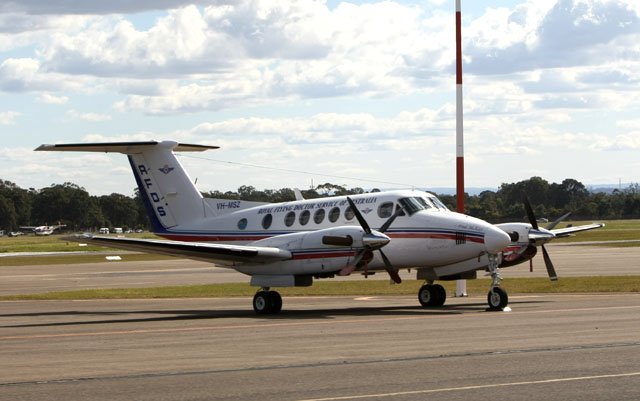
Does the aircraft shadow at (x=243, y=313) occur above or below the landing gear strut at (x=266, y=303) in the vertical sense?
below

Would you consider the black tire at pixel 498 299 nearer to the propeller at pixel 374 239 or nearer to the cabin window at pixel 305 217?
the propeller at pixel 374 239

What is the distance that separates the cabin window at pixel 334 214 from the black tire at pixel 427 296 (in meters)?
3.36

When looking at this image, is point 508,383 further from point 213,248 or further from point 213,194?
point 213,194

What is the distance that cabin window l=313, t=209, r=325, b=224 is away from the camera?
3145 centimetres

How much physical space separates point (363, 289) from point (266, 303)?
44.6 ft

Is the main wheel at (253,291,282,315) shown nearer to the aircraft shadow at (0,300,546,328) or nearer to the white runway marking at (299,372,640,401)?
the aircraft shadow at (0,300,546,328)

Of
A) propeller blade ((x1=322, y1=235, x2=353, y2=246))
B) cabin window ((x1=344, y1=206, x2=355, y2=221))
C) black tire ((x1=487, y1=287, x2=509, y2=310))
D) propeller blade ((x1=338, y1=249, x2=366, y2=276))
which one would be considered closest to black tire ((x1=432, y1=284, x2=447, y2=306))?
black tire ((x1=487, y1=287, x2=509, y2=310))

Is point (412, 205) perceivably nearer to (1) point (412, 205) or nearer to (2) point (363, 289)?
(1) point (412, 205)

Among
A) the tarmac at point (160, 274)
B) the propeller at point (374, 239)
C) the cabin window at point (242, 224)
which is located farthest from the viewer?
the tarmac at point (160, 274)

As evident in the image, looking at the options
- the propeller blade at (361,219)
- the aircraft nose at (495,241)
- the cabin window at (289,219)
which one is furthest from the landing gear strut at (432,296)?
the cabin window at (289,219)

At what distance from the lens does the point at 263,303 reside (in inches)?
1179

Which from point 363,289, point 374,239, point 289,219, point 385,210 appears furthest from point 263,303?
point 363,289

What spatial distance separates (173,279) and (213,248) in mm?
24205

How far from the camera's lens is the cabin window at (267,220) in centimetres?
3284
